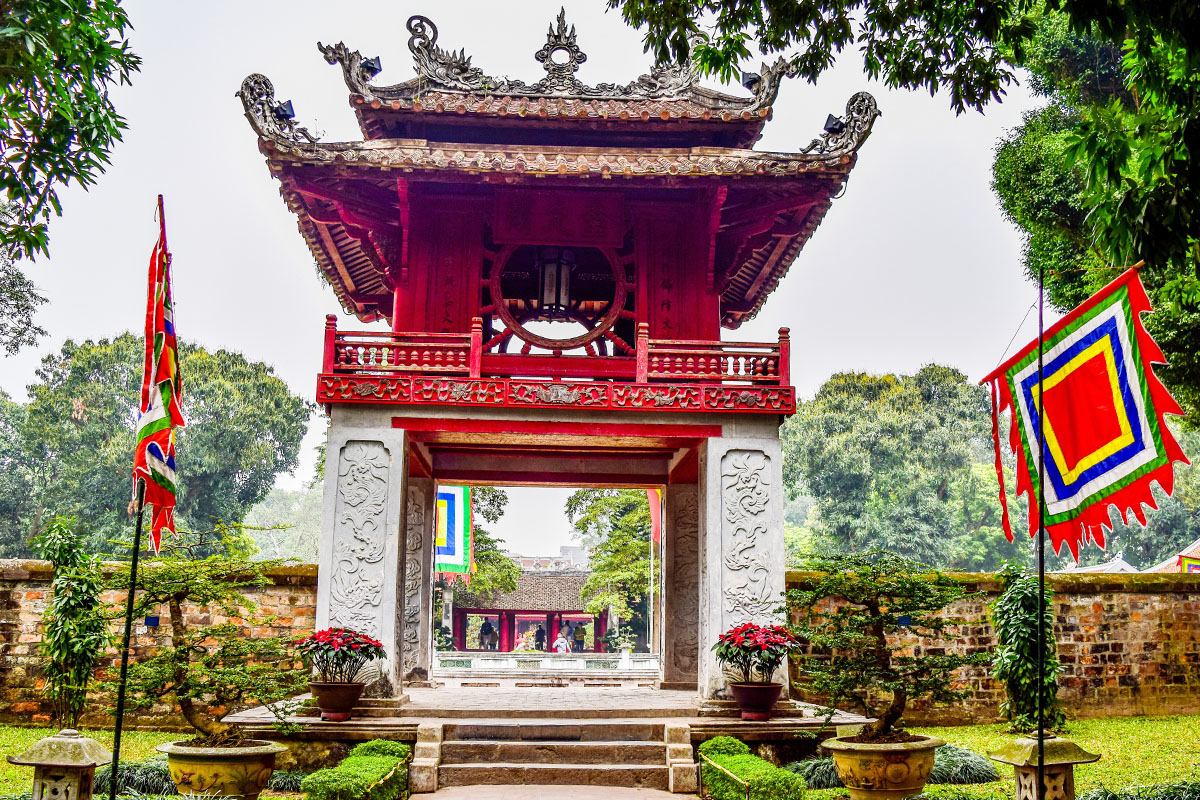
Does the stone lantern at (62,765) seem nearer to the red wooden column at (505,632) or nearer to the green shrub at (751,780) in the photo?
the green shrub at (751,780)

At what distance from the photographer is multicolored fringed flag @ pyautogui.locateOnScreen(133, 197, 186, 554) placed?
5.54m

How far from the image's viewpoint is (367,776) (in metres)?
6.42

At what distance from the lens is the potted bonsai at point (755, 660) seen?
8.49 metres

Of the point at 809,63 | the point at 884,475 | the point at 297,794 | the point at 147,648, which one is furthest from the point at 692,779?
the point at 884,475

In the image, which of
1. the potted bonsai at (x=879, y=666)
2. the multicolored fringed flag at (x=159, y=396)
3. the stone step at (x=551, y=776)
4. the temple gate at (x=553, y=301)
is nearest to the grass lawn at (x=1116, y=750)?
the potted bonsai at (x=879, y=666)

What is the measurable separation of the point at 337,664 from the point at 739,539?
12.8 ft

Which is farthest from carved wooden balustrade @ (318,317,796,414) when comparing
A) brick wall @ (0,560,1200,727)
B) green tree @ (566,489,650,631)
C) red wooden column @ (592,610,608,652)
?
red wooden column @ (592,610,608,652)

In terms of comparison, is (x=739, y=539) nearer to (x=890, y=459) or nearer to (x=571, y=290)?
(x=571, y=290)

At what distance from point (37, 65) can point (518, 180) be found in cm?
435

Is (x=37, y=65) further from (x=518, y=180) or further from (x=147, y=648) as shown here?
(x=147, y=648)

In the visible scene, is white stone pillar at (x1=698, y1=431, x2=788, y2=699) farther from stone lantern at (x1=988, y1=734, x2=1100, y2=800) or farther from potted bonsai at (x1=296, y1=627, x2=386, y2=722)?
stone lantern at (x1=988, y1=734, x2=1100, y2=800)

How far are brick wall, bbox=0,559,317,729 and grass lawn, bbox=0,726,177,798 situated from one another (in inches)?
9.4

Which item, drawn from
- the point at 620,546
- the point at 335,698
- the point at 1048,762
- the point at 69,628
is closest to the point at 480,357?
the point at 335,698

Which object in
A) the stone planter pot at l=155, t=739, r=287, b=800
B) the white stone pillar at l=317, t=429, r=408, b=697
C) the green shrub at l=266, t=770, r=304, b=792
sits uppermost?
the white stone pillar at l=317, t=429, r=408, b=697
